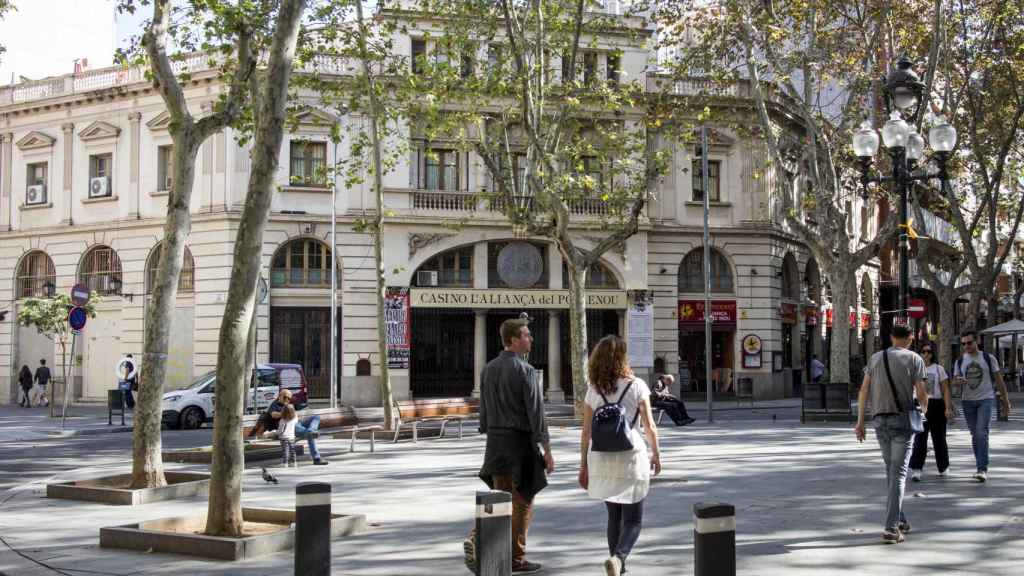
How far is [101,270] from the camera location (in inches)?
1400

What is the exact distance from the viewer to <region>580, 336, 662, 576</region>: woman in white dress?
7070 millimetres

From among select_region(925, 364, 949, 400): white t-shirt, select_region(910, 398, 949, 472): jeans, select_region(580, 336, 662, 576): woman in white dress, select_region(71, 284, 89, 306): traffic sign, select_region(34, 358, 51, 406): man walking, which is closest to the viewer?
select_region(580, 336, 662, 576): woman in white dress

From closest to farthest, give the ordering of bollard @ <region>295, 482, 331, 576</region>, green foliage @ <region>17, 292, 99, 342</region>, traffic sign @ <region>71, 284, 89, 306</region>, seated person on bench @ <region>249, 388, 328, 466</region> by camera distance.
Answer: bollard @ <region>295, 482, 331, 576</region>, seated person on bench @ <region>249, 388, 328, 466</region>, traffic sign @ <region>71, 284, 89, 306</region>, green foliage @ <region>17, 292, 99, 342</region>

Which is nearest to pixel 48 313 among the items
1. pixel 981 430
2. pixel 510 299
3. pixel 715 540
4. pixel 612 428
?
pixel 510 299

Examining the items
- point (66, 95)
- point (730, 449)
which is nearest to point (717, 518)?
point (730, 449)

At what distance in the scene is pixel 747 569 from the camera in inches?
306

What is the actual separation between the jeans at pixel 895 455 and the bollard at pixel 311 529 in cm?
455

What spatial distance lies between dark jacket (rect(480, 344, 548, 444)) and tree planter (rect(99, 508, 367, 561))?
85.3 inches

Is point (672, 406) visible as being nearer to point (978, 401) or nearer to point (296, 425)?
point (296, 425)

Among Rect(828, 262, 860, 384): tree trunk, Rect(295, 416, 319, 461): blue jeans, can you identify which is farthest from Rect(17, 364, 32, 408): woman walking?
Rect(828, 262, 860, 384): tree trunk

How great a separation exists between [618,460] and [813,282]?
36737mm

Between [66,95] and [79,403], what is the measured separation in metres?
10.1

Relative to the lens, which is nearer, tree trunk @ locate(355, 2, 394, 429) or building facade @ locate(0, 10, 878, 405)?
tree trunk @ locate(355, 2, 394, 429)

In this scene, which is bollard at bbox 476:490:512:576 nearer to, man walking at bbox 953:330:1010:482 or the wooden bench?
man walking at bbox 953:330:1010:482
